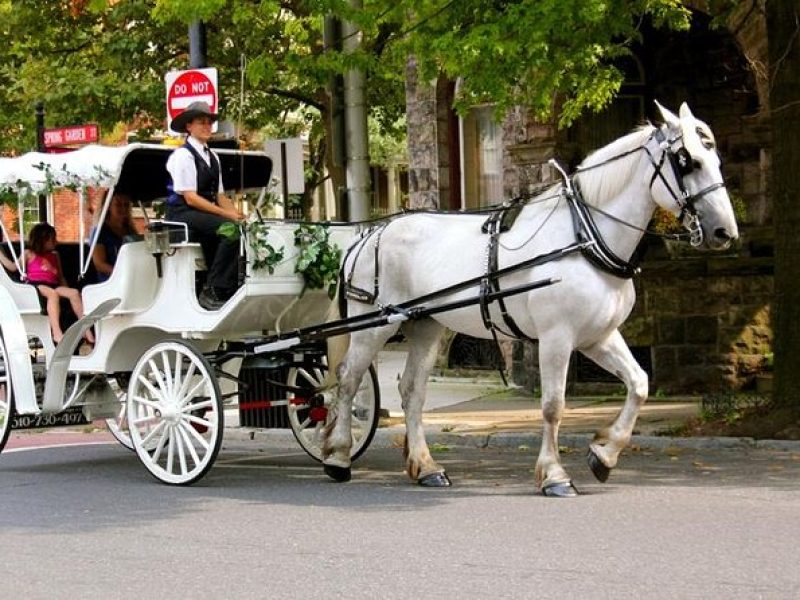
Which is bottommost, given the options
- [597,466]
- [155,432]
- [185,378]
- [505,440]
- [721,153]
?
[505,440]

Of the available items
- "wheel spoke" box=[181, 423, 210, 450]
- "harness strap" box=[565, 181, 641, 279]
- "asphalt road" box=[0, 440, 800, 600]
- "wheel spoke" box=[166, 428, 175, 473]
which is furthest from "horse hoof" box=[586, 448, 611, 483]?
"wheel spoke" box=[166, 428, 175, 473]

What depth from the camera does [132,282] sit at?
11109mm

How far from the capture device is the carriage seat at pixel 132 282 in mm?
11062

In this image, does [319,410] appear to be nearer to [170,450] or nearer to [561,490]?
[170,450]

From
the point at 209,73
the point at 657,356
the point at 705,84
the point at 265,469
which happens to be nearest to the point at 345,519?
the point at 265,469

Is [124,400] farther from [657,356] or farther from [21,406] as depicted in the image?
[657,356]

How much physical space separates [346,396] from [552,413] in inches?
72.8

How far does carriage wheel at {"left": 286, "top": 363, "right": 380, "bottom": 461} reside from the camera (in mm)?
11523

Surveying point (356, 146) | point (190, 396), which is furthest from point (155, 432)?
point (356, 146)

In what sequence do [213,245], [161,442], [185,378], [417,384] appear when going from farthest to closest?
[213,245]
[417,384]
[161,442]
[185,378]

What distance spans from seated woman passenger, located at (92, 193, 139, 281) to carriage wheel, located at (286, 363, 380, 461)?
5.99ft

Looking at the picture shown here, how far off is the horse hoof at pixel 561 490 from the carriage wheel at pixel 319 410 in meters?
2.17

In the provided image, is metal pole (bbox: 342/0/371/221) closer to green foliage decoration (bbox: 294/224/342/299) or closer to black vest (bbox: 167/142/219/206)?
green foliage decoration (bbox: 294/224/342/299)

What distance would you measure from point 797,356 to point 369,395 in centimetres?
375
